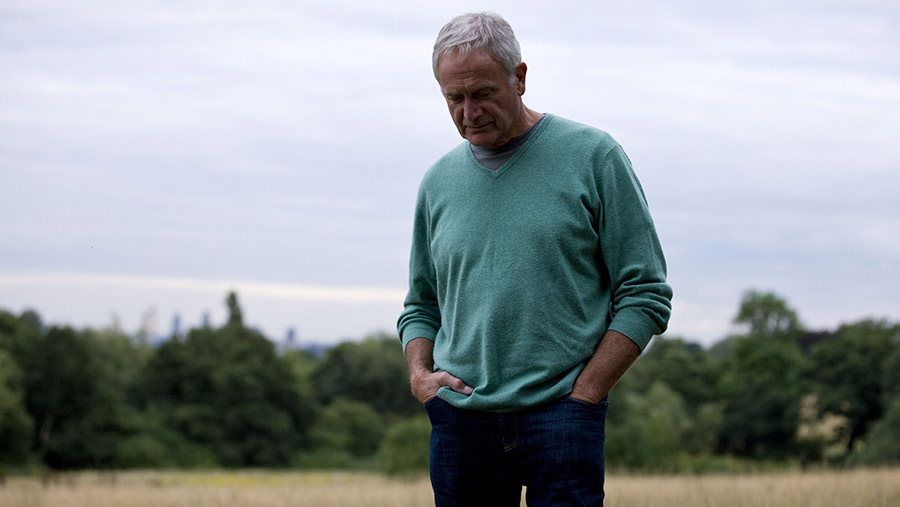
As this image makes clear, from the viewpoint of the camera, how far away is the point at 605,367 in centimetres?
284

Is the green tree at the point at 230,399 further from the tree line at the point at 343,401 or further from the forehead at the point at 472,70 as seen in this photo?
the forehead at the point at 472,70

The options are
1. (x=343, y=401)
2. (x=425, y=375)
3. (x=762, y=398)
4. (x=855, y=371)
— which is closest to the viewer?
(x=425, y=375)

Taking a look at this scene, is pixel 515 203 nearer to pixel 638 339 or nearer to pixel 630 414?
pixel 638 339

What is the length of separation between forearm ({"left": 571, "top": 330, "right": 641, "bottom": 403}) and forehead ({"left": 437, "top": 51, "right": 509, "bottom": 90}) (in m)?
0.79

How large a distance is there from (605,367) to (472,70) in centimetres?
91

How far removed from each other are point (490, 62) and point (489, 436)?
1.06 metres

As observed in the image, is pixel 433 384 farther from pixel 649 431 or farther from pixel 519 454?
pixel 649 431

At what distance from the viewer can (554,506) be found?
2818 millimetres

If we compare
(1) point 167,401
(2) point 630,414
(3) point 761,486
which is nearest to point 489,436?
(3) point 761,486

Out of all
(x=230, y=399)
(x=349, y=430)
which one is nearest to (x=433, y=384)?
(x=230, y=399)

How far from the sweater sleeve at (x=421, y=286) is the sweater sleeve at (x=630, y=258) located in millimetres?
662

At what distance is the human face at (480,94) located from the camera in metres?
2.85

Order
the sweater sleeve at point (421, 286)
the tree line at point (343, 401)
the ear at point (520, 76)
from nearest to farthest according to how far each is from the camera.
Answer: the ear at point (520, 76) → the sweater sleeve at point (421, 286) → the tree line at point (343, 401)

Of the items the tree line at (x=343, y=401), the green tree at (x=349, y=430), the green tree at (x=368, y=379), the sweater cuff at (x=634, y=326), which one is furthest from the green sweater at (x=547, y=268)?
the green tree at (x=368, y=379)
